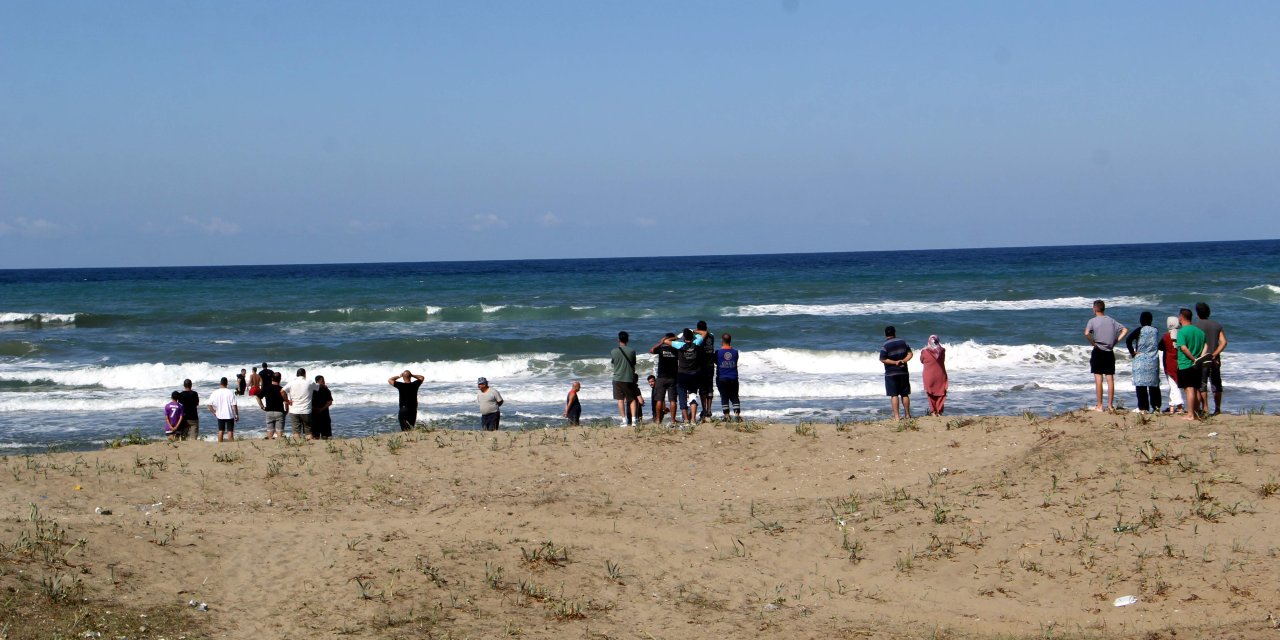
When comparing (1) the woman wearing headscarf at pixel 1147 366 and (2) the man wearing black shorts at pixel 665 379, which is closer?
Answer: (1) the woman wearing headscarf at pixel 1147 366

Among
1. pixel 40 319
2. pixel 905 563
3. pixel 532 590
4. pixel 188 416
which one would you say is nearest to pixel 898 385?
pixel 905 563

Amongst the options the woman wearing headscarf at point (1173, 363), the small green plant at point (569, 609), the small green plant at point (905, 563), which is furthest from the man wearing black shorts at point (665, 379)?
the small green plant at point (569, 609)

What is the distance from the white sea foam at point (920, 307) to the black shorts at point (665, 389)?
77.4 feet

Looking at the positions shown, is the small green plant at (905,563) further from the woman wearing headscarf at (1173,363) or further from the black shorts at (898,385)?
the black shorts at (898,385)

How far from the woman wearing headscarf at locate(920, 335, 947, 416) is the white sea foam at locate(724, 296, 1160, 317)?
23205mm

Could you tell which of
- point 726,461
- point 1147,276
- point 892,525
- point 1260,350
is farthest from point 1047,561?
point 1147,276

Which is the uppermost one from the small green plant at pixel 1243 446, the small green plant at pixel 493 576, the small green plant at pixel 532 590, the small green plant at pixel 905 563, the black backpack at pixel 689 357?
the black backpack at pixel 689 357

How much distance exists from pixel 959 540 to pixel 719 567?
1926 millimetres

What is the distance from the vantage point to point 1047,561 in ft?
26.0

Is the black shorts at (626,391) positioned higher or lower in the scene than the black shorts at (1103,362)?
lower

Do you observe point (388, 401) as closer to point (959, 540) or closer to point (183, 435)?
point (183, 435)

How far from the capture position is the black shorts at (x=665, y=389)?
14.3m

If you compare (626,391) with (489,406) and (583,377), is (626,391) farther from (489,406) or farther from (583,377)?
(583,377)

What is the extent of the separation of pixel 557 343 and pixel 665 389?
14938mm
